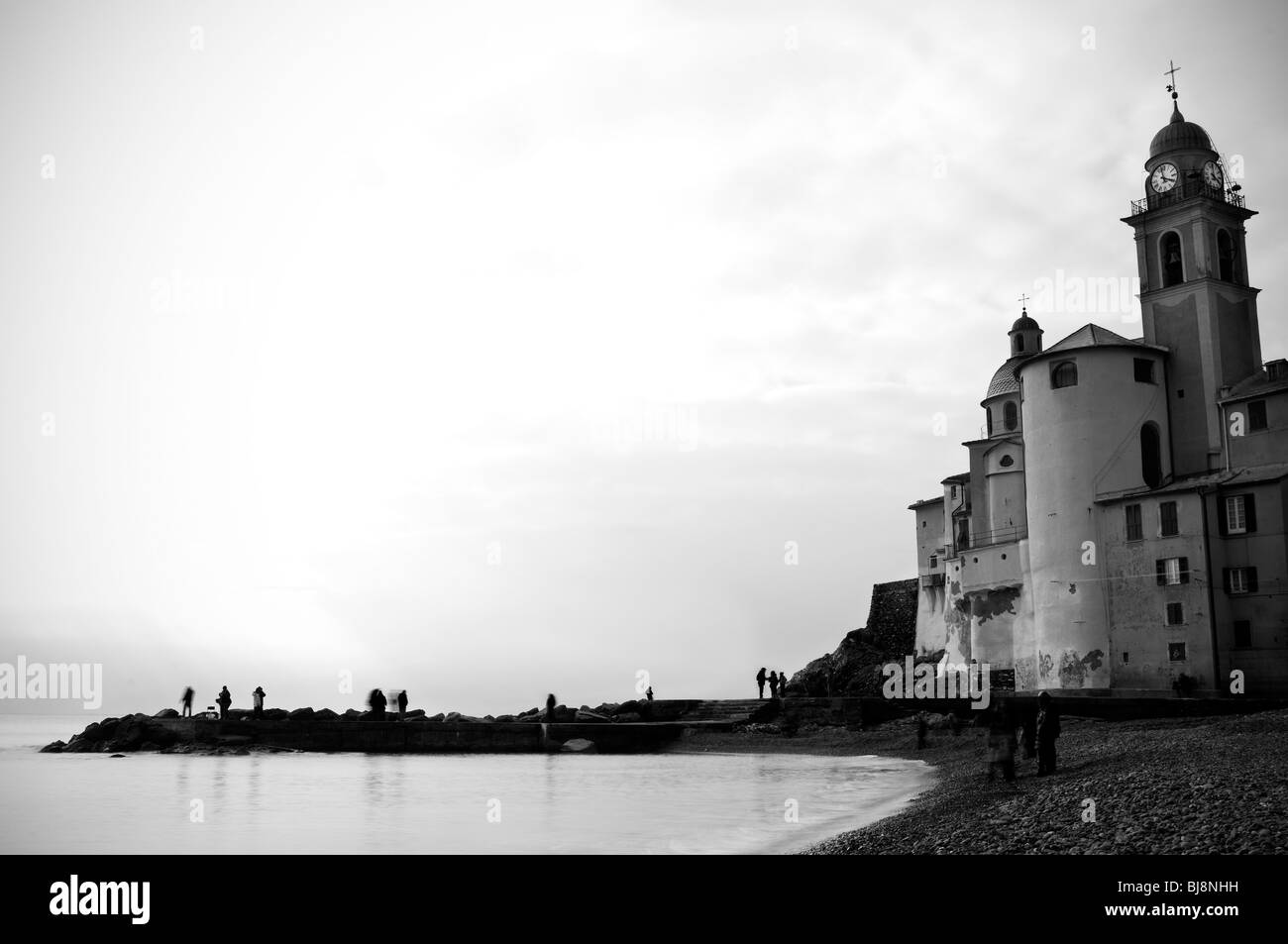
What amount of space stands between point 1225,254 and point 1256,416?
29.5ft

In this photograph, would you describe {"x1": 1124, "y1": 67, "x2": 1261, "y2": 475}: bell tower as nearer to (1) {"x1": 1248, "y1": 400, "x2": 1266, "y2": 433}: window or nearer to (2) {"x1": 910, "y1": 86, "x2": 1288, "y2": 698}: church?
(2) {"x1": 910, "y1": 86, "x2": 1288, "y2": 698}: church

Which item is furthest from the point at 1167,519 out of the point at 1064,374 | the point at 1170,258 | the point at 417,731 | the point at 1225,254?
the point at 417,731

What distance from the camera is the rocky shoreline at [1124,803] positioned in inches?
495

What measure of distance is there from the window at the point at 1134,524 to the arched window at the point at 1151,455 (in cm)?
238

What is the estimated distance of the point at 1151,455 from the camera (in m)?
45.4

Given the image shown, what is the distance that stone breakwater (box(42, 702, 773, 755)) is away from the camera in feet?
162

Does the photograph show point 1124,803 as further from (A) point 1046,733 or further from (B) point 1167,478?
(B) point 1167,478

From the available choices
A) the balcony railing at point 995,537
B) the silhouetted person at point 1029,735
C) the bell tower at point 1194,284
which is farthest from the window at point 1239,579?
the silhouetted person at point 1029,735

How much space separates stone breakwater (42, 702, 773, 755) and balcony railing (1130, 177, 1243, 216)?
2902 centimetres

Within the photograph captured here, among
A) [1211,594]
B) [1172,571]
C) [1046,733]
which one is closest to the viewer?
[1046,733]
